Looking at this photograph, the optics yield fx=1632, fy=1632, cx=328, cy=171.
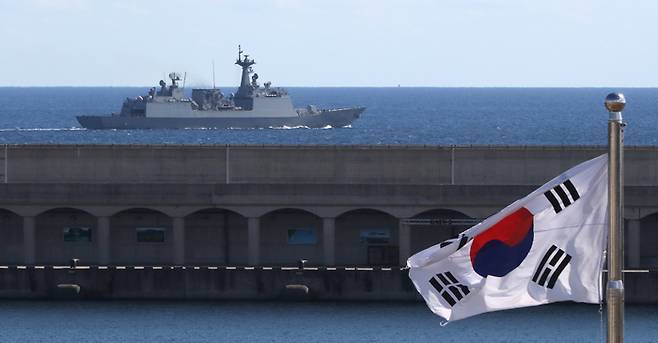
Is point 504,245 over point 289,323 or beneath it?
over

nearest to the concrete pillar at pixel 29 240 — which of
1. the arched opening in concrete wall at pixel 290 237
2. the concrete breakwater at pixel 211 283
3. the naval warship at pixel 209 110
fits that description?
the concrete breakwater at pixel 211 283

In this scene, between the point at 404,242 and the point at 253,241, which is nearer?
the point at 404,242

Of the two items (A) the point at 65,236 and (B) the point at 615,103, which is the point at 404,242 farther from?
(B) the point at 615,103

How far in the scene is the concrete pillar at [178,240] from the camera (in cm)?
3972

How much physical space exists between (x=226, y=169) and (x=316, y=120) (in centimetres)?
10158

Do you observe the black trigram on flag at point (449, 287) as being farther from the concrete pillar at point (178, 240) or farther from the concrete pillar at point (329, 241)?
the concrete pillar at point (178, 240)

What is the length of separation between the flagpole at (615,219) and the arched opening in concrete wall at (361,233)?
1144 inches

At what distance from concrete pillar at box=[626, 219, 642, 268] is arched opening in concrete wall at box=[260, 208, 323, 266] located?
7.46m

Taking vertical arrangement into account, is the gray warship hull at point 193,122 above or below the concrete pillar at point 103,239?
above

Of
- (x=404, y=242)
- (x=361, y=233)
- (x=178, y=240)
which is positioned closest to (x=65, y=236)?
(x=178, y=240)

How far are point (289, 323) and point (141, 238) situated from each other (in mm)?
7531

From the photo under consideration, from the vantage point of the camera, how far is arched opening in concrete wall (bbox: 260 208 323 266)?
40.2 meters

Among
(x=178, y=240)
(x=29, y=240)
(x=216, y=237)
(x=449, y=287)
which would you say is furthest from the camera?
(x=216, y=237)

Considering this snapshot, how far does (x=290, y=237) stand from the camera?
40500 mm
